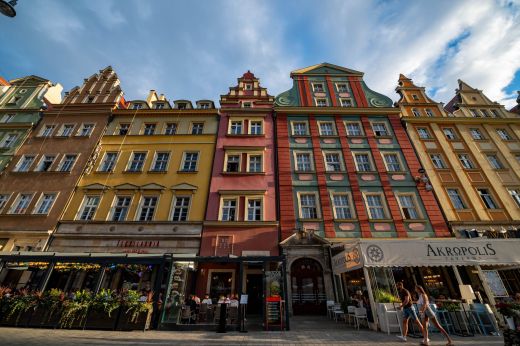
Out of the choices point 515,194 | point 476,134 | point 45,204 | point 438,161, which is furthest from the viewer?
point 476,134

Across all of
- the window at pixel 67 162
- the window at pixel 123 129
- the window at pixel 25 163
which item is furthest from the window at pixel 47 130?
the window at pixel 123 129

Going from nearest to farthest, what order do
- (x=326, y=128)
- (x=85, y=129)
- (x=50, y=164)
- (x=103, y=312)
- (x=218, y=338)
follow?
(x=218, y=338) → (x=103, y=312) → (x=50, y=164) → (x=326, y=128) → (x=85, y=129)

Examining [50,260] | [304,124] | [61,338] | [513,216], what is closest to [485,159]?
[513,216]

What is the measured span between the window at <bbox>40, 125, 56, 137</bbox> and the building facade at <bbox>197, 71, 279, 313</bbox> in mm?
14061

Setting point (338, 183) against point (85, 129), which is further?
point (85, 129)

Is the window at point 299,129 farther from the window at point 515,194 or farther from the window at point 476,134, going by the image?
the window at point 515,194

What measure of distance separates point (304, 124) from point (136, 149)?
44.5 ft

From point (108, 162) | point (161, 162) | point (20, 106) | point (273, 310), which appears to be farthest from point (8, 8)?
point (20, 106)

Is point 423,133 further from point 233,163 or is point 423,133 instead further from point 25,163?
point 25,163

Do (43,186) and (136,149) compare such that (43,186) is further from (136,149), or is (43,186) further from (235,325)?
Result: (235,325)

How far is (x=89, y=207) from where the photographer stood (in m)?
15.9

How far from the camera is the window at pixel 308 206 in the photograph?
50.3 feet

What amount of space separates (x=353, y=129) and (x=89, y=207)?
20180 millimetres

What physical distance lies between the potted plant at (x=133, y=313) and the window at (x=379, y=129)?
18.8m
